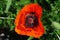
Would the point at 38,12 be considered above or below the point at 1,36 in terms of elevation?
above

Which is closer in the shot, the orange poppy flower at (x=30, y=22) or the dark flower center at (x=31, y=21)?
the orange poppy flower at (x=30, y=22)

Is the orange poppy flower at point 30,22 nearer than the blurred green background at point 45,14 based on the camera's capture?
Yes

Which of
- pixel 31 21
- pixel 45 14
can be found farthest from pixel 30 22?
pixel 45 14

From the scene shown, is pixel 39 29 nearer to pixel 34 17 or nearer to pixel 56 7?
pixel 34 17

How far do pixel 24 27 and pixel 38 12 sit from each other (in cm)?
20

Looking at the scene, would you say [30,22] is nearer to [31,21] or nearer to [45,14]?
[31,21]

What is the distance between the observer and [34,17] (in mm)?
1938

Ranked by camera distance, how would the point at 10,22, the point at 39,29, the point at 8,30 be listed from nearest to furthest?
the point at 39,29, the point at 10,22, the point at 8,30

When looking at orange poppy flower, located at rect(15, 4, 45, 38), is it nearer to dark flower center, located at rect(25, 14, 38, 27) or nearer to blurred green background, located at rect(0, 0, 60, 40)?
dark flower center, located at rect(25, 14, 38, 27)

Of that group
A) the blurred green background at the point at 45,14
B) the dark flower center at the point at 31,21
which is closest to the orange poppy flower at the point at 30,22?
the dark flower center at the point at 31,21

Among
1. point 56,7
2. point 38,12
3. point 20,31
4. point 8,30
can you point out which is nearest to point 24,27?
point 20,31

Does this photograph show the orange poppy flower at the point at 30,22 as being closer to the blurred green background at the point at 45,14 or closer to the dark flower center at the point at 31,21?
the dark flower center at the point at 31,21

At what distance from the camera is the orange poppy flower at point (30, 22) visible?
70.4 inches

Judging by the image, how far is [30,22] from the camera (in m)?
1.98
